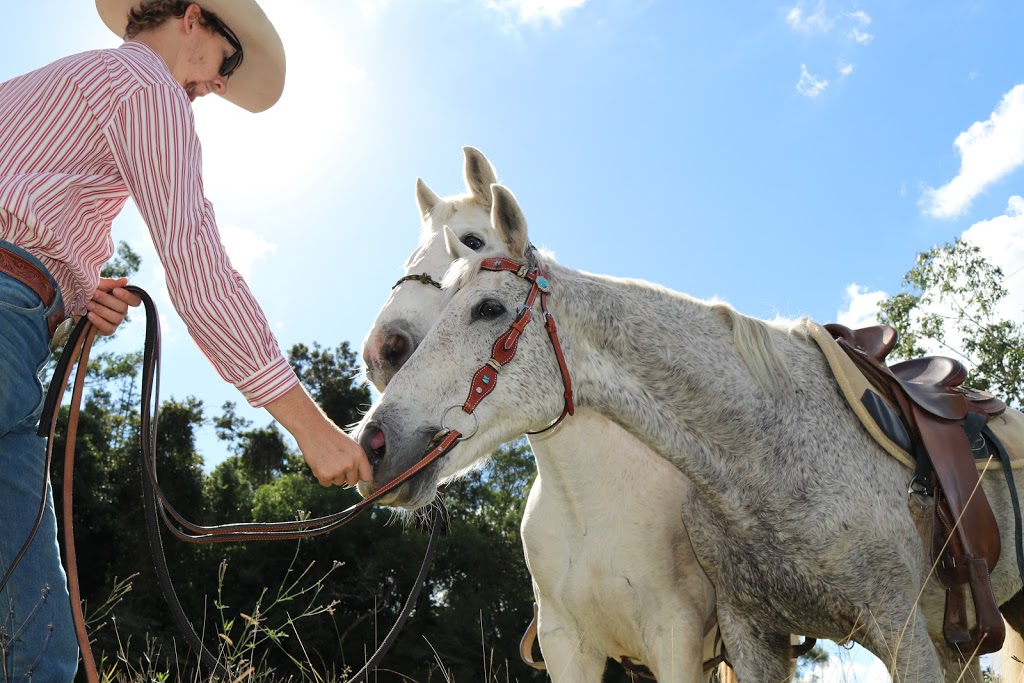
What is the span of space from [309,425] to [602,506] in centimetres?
211

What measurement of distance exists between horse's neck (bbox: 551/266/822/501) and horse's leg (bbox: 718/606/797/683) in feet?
2.00

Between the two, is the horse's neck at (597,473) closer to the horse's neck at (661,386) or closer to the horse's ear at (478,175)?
the horse's neck at (661,386)

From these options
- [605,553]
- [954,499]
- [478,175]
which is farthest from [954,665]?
[478,175]

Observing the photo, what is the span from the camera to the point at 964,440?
11.1ft

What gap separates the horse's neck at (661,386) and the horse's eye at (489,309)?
0.78 feet

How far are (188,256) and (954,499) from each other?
2.78 m

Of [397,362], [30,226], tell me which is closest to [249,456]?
[397,362]

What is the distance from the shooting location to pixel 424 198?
5539 mm

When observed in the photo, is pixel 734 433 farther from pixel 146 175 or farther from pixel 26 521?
pixel 26 521

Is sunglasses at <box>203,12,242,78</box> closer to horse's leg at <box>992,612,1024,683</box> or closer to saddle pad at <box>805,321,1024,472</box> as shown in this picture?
saddle pad at <box>805,321,1024,472</box>

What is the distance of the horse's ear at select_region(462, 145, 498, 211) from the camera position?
5027mm

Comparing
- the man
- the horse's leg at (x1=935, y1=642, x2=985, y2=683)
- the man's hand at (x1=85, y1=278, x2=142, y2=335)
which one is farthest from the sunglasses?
the horse's leg at (x1=935, y1=642, x2=985, y2=683)

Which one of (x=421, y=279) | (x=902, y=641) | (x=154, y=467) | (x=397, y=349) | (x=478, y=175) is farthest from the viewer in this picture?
(x=478, y=175)

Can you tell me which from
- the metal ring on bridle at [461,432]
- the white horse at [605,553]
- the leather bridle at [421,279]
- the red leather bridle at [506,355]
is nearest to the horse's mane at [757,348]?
the white horse at [605,553]
